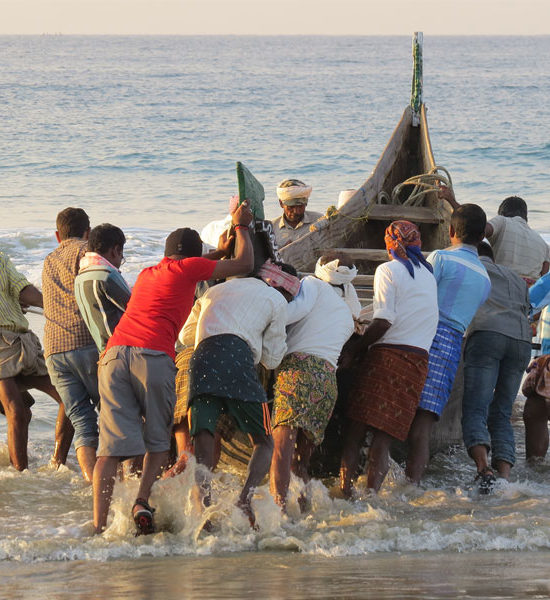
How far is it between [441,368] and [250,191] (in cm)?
155

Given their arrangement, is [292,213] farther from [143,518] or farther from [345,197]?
[143,518]

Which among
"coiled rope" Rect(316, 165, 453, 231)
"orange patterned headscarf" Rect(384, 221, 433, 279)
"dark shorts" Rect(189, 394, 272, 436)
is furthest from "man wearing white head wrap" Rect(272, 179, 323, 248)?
"dark shorts" Rect(189, 394, 272, 436)

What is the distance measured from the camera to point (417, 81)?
34.2 feet

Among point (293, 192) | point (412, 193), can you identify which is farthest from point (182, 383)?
point (412, 193)

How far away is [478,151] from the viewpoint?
2680cm

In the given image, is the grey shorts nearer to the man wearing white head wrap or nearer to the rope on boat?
the man wearing white head wrap

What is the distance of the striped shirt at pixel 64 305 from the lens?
18.0 feet

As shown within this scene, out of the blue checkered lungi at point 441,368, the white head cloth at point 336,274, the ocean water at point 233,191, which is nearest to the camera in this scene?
the ocean water at point 233,191

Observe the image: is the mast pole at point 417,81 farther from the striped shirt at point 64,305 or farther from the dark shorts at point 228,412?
the dark shorts at point 228,412

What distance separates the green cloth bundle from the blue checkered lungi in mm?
1313

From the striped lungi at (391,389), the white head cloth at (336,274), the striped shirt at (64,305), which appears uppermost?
the white head cloth at (336,274)

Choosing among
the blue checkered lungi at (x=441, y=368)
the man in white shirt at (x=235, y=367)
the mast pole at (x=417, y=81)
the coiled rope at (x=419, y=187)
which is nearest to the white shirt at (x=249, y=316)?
the man in white shirt at (x=235, y=367)

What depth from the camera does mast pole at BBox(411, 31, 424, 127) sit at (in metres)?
9.97

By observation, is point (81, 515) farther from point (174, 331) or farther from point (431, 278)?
point (431, 278)
